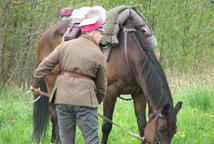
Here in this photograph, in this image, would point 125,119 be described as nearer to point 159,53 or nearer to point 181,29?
point 159,53

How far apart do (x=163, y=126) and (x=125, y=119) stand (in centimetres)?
275

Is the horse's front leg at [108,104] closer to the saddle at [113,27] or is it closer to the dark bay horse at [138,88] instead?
the dark bay horse at [138,88]

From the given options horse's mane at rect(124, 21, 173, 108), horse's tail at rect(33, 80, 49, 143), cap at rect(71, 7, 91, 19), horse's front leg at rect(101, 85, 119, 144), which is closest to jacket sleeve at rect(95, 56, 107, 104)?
horse's mane at rect(124, 21, 173, 108)

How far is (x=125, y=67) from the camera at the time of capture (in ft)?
23.9

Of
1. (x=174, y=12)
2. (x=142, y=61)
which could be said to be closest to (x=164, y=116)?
(x=142, y=61)

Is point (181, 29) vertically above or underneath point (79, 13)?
underneath

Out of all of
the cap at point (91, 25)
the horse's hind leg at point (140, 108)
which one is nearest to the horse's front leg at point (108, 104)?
the horse's hind leg at point (140, 108)

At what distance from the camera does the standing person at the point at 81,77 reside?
510cm

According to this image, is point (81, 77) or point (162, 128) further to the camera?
point (162, 128)

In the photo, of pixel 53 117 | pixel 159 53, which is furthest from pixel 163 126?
pixel 159 53

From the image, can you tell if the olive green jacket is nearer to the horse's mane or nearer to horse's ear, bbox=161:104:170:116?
horse's ear, bbox=161:104:170:116

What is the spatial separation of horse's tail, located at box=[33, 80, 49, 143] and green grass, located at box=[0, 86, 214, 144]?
152 mm

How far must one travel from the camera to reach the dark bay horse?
636 cm

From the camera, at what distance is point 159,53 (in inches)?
790
